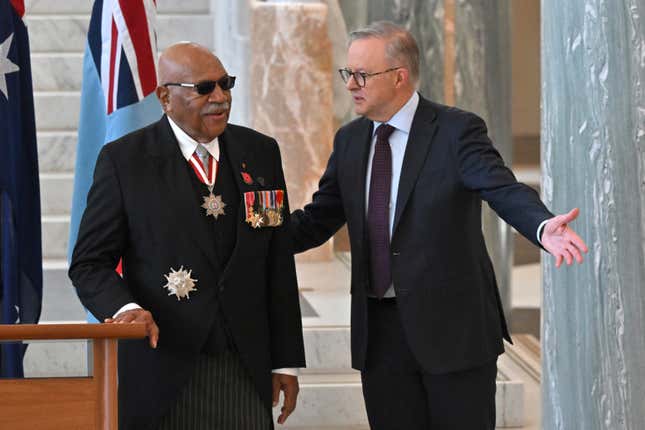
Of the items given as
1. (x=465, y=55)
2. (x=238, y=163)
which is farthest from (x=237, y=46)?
(x=238, y=163)

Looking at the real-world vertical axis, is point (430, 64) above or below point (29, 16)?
below

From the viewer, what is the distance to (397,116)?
361 cm

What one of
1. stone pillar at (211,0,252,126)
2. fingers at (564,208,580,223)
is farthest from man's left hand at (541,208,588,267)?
stone pillar at (211,0,252,126)

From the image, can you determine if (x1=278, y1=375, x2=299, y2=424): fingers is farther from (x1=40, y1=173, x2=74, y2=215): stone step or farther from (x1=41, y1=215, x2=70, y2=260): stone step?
(x1=40, y1=173, x2=74, y2=215): stone step

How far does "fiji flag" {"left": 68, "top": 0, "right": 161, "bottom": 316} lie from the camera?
453 cm

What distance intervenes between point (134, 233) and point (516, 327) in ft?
17.7

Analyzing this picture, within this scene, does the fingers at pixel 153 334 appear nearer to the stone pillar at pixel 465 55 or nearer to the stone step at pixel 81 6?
the stone pillar at pixel 465 55

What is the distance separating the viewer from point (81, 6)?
8.84m

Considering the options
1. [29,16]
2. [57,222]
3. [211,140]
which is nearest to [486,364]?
[211,140]

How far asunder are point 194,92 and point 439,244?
3.00 feet

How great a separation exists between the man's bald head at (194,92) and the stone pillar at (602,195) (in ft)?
4.27

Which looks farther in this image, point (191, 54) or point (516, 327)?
point (516, 327)

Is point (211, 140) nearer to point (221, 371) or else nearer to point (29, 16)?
point (221, 371)

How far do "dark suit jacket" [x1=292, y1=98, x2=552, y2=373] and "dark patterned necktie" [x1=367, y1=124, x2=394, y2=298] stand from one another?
1.1 inches
